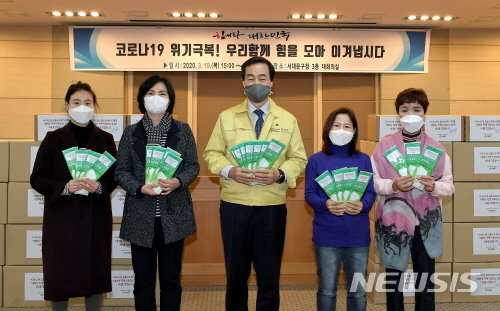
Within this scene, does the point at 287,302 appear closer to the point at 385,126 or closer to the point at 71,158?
the point at 385,126

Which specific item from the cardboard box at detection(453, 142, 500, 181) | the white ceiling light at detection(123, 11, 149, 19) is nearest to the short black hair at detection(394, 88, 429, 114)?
the cardboard box at detection(453, 142, 500, 181)

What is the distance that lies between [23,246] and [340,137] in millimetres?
2489

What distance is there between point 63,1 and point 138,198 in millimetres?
3694

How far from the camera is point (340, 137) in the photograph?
2801 millimetres

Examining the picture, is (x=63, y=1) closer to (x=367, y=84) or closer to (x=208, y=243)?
(x=208, y=243)

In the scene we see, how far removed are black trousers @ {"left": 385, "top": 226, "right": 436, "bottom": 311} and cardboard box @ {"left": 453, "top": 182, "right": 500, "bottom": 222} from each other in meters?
1.35

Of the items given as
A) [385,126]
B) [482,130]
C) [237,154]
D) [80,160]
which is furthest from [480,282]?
[80,160]

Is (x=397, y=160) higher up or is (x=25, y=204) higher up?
(x=397, y=160)

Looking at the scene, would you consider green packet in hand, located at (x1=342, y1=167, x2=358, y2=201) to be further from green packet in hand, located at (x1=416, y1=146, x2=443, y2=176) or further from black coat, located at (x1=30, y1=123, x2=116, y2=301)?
black coat, located at (x1=30, y1=123, x2=116, y2=301)

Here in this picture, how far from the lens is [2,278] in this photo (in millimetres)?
3770

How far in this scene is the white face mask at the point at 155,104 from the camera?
2723 millimetres

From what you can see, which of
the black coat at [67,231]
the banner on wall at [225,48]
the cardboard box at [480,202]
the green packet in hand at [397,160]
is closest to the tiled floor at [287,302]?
the cardboard box at [480,202]

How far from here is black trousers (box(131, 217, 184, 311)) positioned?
8.70 feet

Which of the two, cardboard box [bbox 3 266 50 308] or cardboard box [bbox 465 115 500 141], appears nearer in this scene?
cardboard box [bbox 3 266 50 308]
